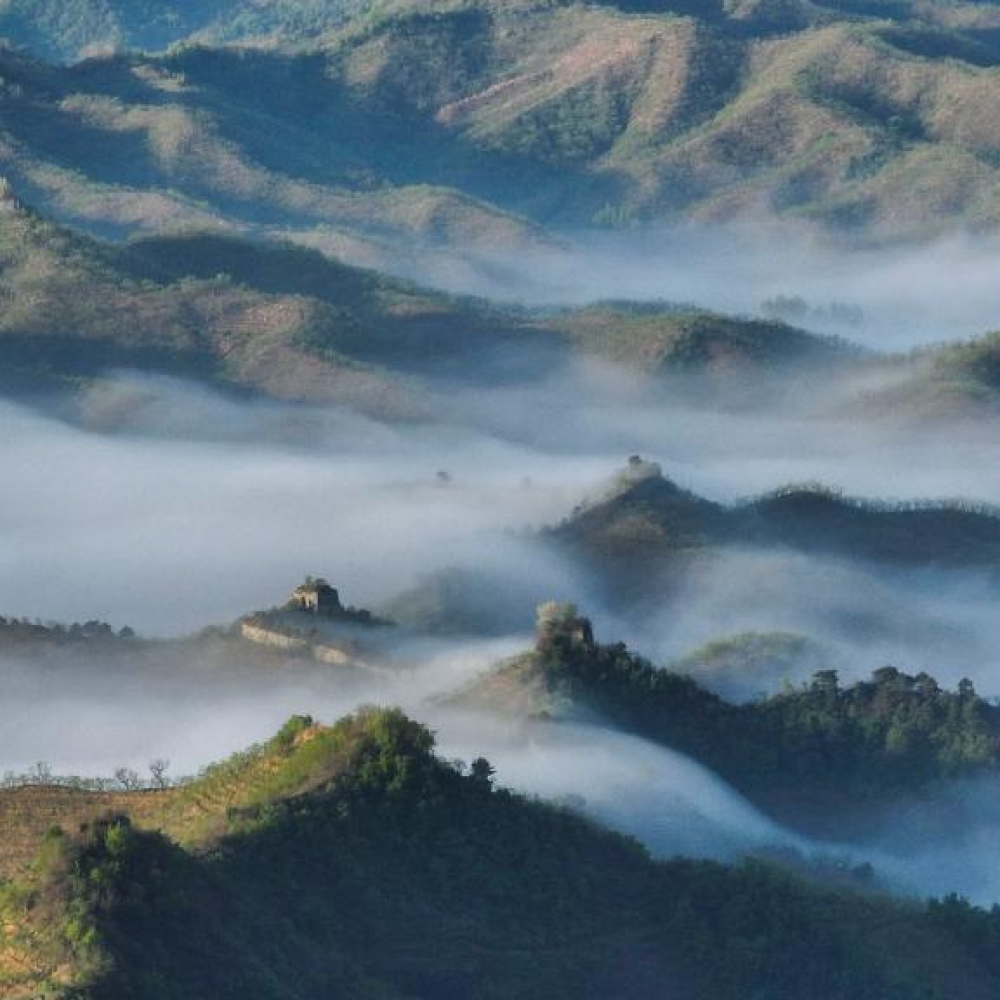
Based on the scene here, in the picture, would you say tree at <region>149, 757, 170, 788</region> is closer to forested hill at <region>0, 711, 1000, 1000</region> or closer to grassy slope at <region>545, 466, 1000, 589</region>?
Answer: forested hill at <region>0, 711, 1000, 1000</region>

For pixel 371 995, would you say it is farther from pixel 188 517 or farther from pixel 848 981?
pixel 188 517

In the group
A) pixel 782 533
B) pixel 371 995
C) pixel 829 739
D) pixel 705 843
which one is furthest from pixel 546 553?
pixel 371 995

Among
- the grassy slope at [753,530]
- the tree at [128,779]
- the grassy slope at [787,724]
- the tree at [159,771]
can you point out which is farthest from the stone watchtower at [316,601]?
the grassy slope at [753,530]

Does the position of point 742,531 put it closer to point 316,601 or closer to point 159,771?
point 316,601

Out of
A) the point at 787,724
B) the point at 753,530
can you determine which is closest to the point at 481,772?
the point at 787,724

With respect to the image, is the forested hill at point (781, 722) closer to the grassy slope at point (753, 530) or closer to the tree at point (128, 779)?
the tree at point (128, 779)

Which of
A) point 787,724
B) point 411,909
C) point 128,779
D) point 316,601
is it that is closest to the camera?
point 411,909

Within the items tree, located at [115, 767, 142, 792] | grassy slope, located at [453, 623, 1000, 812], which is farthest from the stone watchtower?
tree, located at [115, 767, 142, 792]
